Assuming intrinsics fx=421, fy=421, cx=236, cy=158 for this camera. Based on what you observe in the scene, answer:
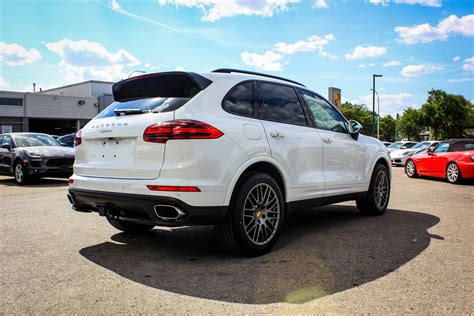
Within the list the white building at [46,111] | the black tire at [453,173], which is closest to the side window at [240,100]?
the black tire at [453,173]

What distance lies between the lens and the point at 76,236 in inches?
198

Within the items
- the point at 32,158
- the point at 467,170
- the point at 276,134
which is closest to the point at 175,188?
the point at 276,134

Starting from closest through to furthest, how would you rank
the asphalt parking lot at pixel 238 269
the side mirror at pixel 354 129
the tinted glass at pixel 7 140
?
the asphalt parking lot at pixel 238 269 → the side mirror at pixel 354 129 → the tinted glass at pixel 7 140

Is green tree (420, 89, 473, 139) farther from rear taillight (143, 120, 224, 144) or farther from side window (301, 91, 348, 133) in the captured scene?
rear taillight (143, 120, 224, 144)

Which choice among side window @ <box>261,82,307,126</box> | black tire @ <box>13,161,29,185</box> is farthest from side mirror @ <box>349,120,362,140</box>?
black tire @ <box>13,161,29,185</box>

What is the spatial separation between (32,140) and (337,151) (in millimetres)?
10332

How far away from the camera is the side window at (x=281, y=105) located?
450cm

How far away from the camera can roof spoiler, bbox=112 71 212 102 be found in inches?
154

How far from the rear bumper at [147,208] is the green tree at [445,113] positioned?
214 ft

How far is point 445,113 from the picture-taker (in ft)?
203

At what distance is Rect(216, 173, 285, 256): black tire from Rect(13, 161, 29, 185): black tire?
9.37m

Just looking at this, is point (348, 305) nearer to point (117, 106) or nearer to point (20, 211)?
point (117, 106)

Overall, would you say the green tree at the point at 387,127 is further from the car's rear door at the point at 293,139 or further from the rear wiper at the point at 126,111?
the rear wiper at the point at 126,111

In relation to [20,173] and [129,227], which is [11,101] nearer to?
[20,173]
